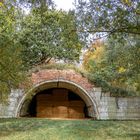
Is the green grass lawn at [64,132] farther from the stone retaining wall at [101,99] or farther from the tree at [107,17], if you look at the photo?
the stone retaining wall at [101,99]

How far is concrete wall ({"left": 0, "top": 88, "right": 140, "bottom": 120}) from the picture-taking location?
13.3 meters

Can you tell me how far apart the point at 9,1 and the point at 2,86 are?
2.21 m

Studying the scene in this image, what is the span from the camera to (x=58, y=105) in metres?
15.9

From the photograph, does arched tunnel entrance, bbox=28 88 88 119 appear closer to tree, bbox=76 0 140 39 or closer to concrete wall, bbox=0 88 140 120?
concrete wall, bbox=0 88 140 120

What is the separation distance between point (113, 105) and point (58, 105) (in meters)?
3.57

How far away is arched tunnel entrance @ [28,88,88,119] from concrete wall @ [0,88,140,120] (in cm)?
245

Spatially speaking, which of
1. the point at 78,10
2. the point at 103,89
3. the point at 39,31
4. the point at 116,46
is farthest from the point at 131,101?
the point at 78,10

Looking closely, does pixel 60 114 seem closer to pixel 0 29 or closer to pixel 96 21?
pixel 0 29

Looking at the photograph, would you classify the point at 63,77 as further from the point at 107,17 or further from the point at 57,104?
the point at 107,17

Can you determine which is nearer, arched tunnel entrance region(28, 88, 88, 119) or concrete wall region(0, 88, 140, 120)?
concrete wall region(0, 88, 140, 120)

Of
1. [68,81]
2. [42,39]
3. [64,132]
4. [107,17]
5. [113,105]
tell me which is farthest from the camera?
[42,39]

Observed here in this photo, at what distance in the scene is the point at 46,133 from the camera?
8.28m

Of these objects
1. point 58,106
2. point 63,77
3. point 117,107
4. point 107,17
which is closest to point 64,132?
point 107,17

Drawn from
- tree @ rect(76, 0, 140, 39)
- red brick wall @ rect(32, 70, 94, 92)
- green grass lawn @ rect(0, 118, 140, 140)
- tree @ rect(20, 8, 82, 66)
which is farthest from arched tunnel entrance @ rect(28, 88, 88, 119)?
tree @ rect(76, 0, 140, 39)
